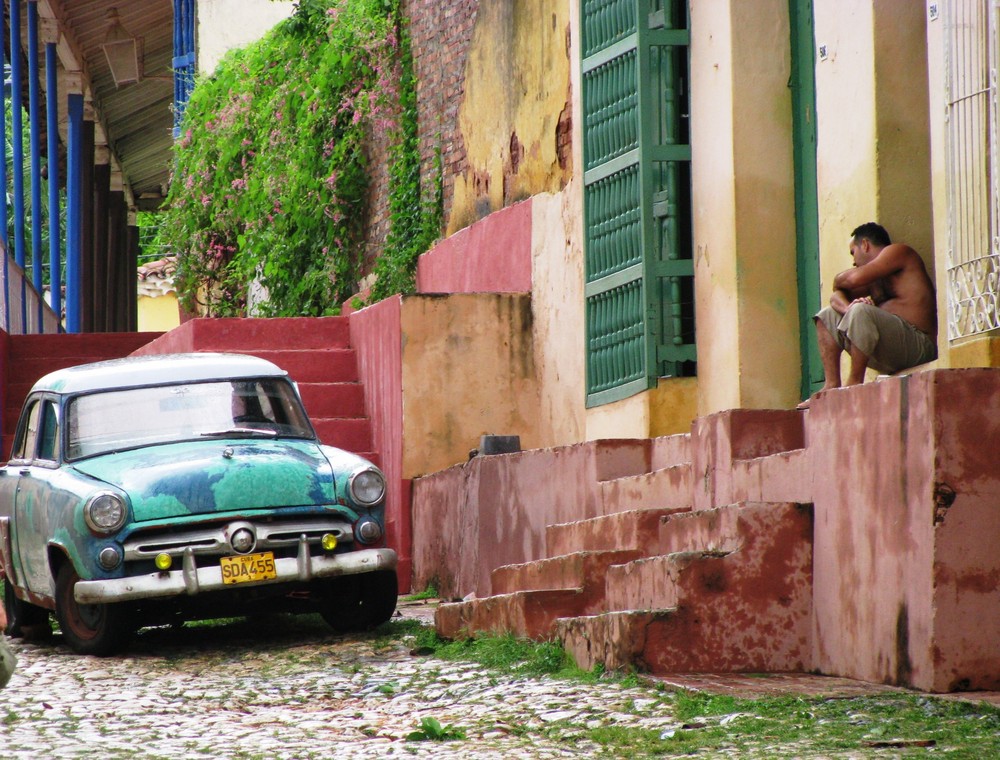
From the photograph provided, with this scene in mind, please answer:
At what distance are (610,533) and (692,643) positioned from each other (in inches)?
72.1

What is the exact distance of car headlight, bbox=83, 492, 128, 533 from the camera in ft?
29.3

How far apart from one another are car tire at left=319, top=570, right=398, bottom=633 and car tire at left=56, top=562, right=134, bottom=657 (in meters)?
1.10

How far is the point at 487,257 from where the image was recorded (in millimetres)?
14227

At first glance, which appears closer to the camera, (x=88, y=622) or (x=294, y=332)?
(x=88, y=622)

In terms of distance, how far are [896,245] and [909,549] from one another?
2529mm

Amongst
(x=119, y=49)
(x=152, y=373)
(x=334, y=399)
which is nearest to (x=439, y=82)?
(x=334, y=399)

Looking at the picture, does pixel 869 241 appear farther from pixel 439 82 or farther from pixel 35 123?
pixel 35 123

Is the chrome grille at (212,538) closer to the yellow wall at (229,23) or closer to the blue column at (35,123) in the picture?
the blue column at (35,123)

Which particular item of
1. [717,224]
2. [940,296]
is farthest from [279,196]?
[940,296]

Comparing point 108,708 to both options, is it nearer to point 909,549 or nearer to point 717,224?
point 909,549

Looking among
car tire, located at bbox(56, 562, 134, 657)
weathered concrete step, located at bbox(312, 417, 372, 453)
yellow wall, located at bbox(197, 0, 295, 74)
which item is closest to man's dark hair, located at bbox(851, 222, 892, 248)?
car tire, located at bbox(56, 562, 134, 657)

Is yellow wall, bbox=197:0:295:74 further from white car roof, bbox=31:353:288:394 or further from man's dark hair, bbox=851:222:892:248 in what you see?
man's dark hair, bbox=851:222:892:248

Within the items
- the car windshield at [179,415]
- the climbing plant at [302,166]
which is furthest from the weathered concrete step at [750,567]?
the climbing plant at [302,166]

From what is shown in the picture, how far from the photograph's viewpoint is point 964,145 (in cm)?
785
